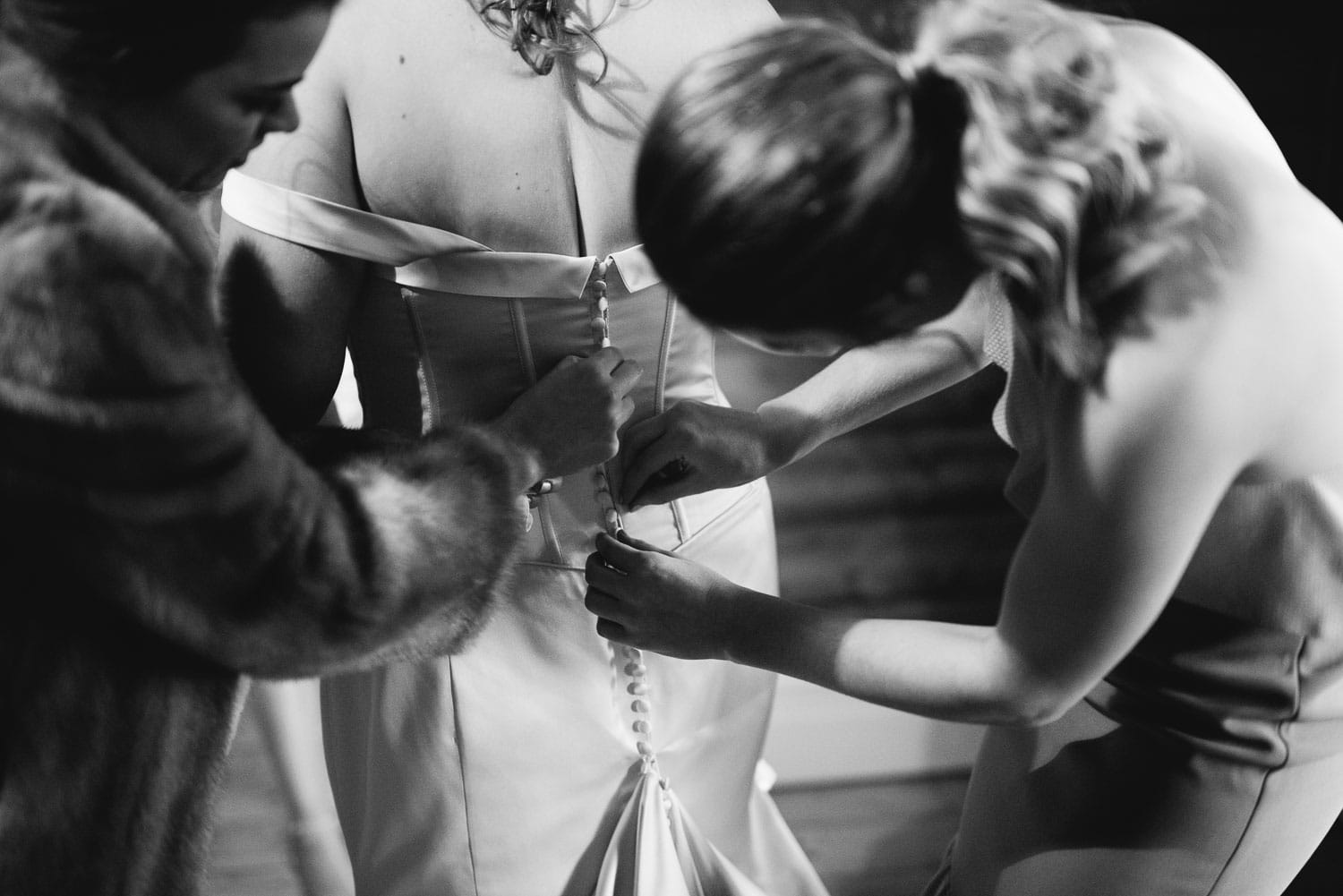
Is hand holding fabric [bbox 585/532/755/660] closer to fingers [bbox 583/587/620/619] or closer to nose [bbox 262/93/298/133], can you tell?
fingers [bbox 583/587/620/619]

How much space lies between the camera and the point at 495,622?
1.41 metres

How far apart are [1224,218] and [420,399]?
84 cm

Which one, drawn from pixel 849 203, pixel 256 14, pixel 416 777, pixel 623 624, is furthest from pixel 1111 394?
pixel 416 777

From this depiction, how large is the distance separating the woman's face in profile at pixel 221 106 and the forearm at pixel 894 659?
0.60m

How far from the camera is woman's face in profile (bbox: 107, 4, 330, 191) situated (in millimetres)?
919

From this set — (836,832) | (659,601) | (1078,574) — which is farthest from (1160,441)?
(836,832)

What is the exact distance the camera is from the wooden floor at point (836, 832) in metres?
2.53

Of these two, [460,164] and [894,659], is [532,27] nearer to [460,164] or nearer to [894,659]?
[460,164]

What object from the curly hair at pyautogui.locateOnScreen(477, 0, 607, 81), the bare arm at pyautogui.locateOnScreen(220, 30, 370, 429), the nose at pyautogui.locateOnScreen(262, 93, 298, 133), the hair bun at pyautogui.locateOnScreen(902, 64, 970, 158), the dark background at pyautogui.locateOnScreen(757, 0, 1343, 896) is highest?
the hair bun at pyautogui.locateOnScreen(902, 64, 970, 158)

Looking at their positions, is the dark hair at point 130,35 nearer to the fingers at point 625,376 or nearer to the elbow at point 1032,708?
the fingers at point 625,376

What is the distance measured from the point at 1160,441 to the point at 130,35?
2.52 feet

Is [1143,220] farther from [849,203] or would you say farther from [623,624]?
[623,624]

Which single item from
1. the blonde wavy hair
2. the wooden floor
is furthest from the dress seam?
the wooden floor

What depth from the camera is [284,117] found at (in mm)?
1010
